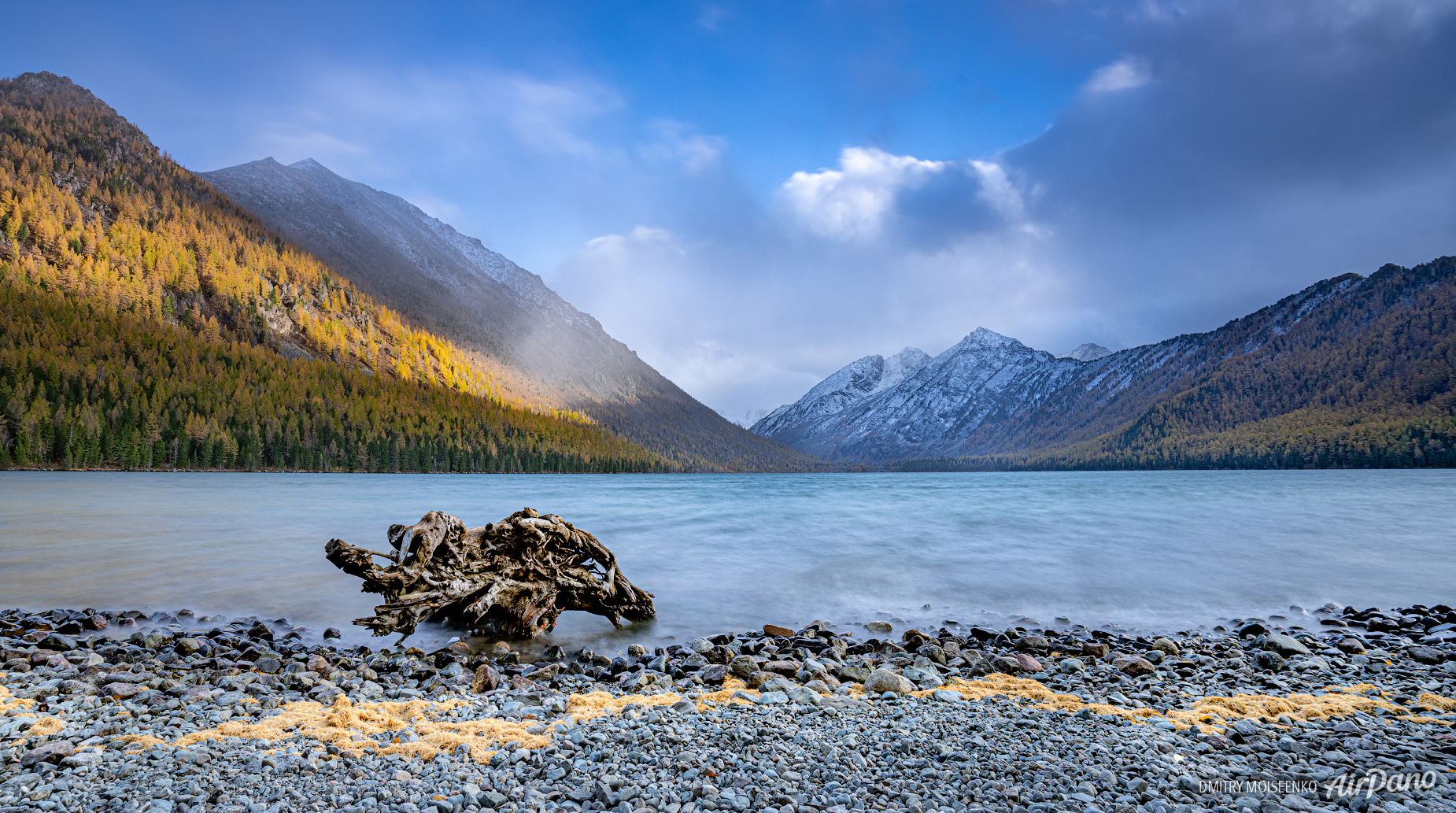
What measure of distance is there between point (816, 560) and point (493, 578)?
1266cm

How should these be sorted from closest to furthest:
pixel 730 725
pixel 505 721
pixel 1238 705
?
pixel 730 725
pixel 505 721
pixel 1238 705

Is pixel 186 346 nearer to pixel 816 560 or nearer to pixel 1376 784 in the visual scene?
pixel 816 560

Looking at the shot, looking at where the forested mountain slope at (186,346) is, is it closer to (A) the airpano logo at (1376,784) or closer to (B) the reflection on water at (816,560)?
(B) the reflection on water at (816,560)

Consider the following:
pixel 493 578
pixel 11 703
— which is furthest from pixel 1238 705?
pixel 11 703

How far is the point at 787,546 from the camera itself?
81.4ft

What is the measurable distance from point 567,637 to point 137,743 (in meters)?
5.89

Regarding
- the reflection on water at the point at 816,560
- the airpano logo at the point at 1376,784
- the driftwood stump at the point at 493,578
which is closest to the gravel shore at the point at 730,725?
the airpano logo at the point at 1376,784

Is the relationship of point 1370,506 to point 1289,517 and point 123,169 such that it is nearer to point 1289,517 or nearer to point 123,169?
point 1289,517

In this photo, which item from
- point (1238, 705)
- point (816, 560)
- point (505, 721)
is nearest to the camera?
point (505, 721)

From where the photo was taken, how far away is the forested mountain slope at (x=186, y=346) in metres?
84.6

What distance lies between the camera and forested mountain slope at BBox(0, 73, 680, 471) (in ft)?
277

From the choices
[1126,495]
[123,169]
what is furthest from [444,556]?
[123,169]

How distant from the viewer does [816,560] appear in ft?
68.9

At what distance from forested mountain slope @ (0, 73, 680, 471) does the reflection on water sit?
170 ft
